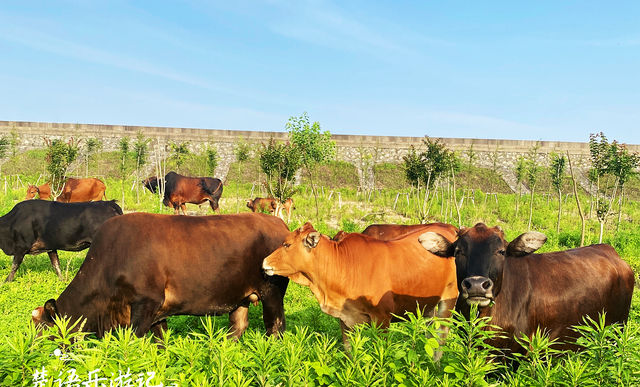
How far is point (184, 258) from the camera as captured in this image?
5.32 m

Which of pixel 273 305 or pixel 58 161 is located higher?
pixel 58 161

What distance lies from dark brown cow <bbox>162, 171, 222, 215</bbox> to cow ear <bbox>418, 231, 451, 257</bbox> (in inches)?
652

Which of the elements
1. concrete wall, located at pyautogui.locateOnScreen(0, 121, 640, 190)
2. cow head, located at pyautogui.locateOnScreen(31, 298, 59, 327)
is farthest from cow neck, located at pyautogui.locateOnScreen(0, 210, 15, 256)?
concrete wall, located at pyautogui.locateOnScreen(0, 121, 640, 190)

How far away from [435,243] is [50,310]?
162 inches

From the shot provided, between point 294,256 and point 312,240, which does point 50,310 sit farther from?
point 312,240

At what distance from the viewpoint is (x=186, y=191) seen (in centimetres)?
1981

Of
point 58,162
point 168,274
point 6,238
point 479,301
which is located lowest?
point 6,238

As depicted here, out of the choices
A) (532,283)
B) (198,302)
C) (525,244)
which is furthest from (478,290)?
(198,302)

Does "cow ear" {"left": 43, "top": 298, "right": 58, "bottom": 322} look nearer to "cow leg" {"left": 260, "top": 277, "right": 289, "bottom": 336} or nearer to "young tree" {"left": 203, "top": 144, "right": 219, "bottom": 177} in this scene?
"cow leg" {"left": 260, "top": 277, "right": 289, "bottom": 336}

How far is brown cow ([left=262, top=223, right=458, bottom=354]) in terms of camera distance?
17.2ft

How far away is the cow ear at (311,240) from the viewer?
5354mm

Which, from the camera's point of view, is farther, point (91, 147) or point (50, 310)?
point (91, 147)

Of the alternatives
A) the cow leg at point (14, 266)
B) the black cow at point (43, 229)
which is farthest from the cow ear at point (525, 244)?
the cow leg at point (14, 266)

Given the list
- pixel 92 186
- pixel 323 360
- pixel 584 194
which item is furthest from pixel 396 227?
pixel 584 194
